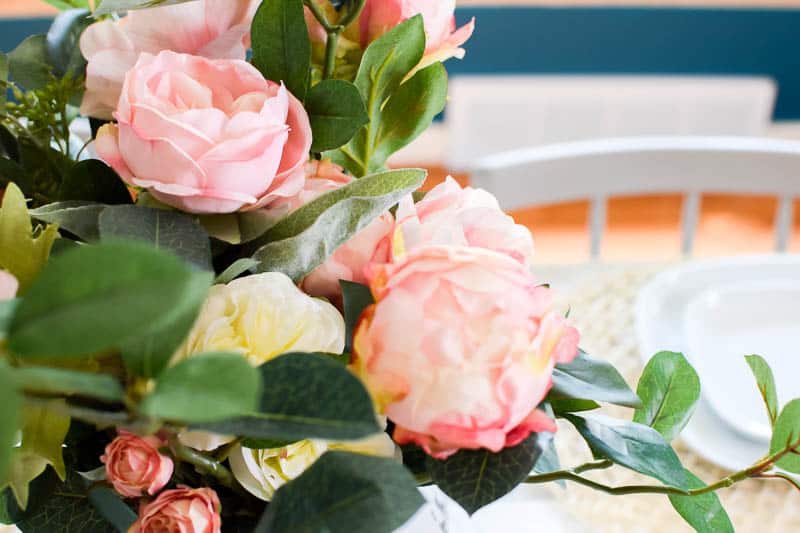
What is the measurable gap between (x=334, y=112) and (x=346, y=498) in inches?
7.3

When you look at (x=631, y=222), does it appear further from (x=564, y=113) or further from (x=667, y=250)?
(x=564, y=113)

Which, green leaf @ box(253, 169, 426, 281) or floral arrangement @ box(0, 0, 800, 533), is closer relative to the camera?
floral arrangement @ box(0, 0, 800, 533)

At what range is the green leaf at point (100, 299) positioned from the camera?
0.18 metres

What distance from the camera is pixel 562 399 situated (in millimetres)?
358

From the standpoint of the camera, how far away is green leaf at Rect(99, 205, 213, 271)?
0.32 m

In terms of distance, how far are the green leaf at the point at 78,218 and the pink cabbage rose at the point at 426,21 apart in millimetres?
162

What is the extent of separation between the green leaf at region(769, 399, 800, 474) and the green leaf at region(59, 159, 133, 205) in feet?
1.05

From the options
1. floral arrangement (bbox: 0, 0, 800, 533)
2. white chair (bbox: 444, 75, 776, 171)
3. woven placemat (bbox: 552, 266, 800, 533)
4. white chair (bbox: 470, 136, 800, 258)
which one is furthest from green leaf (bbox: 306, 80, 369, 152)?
white chair (bbox: 444, 75, 776, 171)

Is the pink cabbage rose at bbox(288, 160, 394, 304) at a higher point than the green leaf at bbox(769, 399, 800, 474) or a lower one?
higher

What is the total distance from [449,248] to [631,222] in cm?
284

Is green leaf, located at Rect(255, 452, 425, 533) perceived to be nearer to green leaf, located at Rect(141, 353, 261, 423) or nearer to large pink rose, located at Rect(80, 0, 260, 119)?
green leaf, located at Rect(141, 353, 261, 423)

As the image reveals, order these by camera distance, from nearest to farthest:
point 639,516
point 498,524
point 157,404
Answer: point 157,404 → point 498,524 → point 639,516

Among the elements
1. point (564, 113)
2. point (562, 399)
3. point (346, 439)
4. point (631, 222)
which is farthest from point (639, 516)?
point (631, 222)

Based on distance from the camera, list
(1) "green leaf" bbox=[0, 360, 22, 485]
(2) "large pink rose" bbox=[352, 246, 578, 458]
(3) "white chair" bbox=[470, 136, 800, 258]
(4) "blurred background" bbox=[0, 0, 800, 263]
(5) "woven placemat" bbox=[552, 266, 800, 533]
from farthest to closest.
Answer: (4) "blurred background" bbox=[0, 0, 800, 263] < (3) "white chair" bbox=[470, 136, 800, 258] < (5) "woven placemat" bbox=[552, 266, 800, 533] < (2) "large pink rose" bbox=[352, 246, 578, 458] < (1) "green leaf" bbox=[0, 360, 22, 485]
